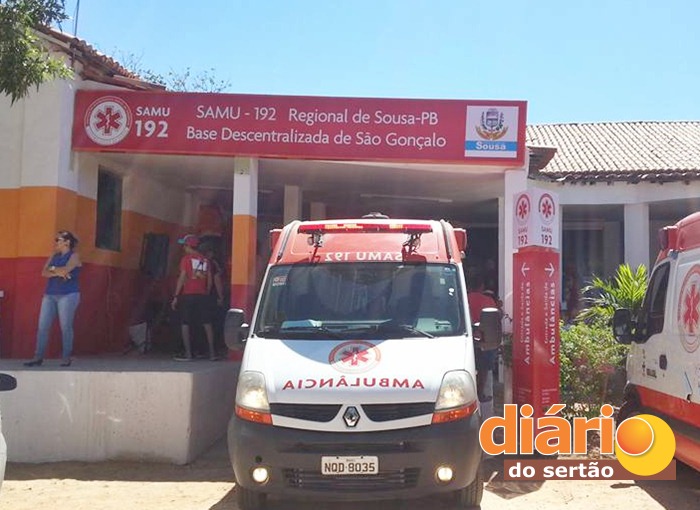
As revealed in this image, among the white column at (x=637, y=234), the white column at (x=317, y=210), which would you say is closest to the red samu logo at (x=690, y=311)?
the white column at (x=637, y=234)

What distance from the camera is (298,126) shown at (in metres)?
9.77

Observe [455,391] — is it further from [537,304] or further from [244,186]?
[244,186]

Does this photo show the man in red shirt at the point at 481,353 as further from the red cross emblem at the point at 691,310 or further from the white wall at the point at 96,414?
the white wall at the point at 96,414

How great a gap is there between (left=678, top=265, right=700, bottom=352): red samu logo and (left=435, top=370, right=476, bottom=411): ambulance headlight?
5.49 ft

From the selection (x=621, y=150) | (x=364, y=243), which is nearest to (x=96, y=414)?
(x=364, y=243)

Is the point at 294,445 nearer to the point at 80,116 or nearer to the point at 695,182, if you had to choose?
the point at 80,116

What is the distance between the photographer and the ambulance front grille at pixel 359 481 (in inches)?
193

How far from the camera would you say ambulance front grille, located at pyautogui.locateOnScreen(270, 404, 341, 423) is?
5.01 meters

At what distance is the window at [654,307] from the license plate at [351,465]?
2.83 metres

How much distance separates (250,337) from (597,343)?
433cm

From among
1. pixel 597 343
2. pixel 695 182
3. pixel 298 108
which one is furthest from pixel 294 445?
pixel 695 182

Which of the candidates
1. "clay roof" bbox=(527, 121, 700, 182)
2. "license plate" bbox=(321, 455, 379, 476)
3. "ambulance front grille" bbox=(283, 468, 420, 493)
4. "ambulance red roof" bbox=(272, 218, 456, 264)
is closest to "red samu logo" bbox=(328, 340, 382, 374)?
"license plate" bbox=(321, 455, 379, 476)

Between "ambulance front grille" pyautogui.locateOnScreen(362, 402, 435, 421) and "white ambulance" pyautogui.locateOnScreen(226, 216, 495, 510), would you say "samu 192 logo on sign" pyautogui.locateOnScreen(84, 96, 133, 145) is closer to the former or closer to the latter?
"white ambulance" pyautogui.locateOnScreen(226, 216, 495, 510)

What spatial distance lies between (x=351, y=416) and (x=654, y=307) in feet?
9.93
